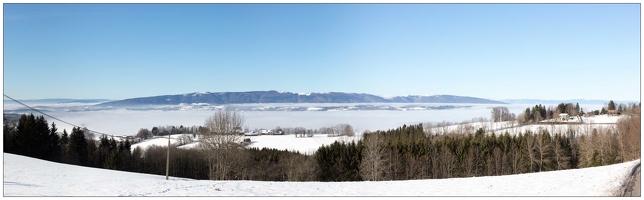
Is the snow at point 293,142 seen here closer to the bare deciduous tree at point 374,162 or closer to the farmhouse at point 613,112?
the bare deciduous tree at point 374,162

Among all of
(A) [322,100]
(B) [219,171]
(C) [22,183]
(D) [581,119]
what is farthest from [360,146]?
(D) [581,119]

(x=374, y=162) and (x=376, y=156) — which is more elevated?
(x=376, y=156)

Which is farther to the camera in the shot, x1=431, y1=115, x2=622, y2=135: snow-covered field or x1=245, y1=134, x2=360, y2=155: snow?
x1=245, y1=134, x2=360, y2=155: snow

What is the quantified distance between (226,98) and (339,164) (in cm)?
1720

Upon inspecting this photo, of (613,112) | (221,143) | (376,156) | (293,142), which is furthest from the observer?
(293,142)

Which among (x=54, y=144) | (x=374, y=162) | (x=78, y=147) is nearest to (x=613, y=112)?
(x=374, y=162)

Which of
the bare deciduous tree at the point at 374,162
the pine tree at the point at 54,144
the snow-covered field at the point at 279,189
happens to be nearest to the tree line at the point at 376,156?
the bare deciduous tree at the point at 374,162

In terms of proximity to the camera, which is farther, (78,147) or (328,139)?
(328,139)

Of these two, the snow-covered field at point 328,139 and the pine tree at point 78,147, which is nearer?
the pine tree at point 78,147

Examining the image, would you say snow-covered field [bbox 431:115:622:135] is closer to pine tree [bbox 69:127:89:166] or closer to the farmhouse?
the farmhouse

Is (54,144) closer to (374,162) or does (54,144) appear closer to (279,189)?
(374,162)

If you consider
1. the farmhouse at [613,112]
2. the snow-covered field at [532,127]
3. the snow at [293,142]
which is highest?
the farmhouse at [613,112]

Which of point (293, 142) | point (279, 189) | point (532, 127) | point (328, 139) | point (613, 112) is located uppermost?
point (613, 112)

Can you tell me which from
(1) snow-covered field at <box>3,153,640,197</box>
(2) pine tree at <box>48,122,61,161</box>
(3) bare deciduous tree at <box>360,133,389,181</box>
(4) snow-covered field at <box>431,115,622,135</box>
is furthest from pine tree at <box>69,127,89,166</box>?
(4) snow-covered field at <box>431,115,622,135</box>
